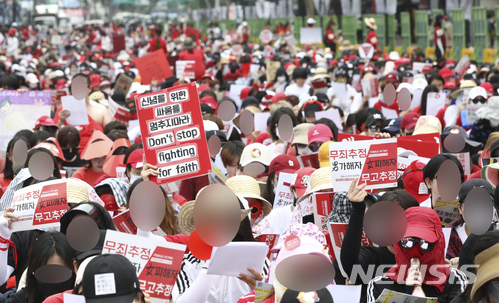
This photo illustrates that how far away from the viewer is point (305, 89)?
38.8 feet

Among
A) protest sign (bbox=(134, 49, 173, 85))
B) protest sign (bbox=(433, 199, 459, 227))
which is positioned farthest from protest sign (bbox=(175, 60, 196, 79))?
protest sign (bbox=(433, 199, 459, 227))

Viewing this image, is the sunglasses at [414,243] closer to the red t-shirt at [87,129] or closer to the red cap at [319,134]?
the red cap at [319,134]

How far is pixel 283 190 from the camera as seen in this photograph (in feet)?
17.3

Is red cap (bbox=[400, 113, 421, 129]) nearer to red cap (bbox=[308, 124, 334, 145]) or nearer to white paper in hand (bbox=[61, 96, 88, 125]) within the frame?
red cap (bbox=[308, 124, 334, 145])

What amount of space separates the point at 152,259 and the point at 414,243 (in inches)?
49.0

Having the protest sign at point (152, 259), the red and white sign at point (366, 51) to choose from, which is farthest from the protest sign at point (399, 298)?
the red and white sign at point (366, 51)

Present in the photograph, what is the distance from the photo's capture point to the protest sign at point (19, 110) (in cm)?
862

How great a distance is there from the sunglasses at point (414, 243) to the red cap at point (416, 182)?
1.63m

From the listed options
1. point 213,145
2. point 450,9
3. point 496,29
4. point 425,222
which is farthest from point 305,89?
point 450,9

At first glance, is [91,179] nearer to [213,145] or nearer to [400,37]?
[213,145]

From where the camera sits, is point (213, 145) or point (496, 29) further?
point (496, 29)

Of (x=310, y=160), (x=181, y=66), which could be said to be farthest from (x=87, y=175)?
(x=181, y=66)

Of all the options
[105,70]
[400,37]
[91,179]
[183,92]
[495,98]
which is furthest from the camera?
[400,37]

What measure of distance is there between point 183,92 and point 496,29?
17.8 meters
